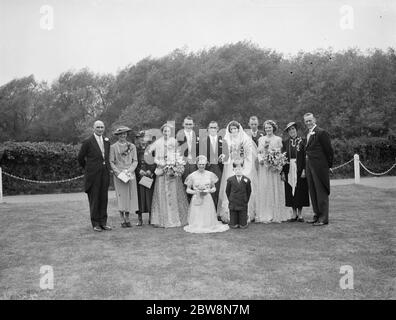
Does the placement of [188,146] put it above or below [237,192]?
above

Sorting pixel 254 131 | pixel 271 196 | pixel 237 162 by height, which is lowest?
pixel 271 196

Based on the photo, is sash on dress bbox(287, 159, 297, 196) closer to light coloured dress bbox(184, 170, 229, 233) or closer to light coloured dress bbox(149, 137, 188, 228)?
light coloured dress bbox(184, 170, 229, 233)

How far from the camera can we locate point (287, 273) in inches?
209

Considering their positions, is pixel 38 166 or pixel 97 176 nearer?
pixel 97 176

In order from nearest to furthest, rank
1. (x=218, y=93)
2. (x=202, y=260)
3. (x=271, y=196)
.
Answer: (x=202, y=260) → (x=271, y=196) → (x=218, y=93)

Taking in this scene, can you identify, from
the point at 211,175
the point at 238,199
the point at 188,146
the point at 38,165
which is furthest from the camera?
the point at 38,165

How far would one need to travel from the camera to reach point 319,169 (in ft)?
27.9

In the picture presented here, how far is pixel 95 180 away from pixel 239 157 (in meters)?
3.10

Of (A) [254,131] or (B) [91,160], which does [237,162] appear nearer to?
(A) [254,131]

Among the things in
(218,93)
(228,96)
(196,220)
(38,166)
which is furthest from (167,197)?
(228,96)

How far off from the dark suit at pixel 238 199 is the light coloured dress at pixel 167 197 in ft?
3.59

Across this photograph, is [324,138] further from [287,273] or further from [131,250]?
[131,250]

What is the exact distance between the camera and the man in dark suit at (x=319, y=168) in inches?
333

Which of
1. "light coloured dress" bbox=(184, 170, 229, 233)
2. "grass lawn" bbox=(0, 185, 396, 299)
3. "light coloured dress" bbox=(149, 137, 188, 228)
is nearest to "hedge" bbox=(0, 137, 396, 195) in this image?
"grass lawn" bbox=(0, 185, 396, 299)
